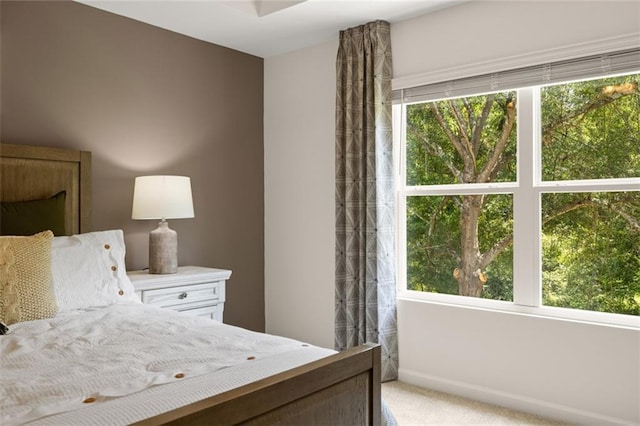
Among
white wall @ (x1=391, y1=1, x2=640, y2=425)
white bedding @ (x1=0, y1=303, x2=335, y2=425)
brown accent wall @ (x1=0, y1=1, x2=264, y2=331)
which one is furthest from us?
brown accent wall @ (x1=0, y1=1, x2=264, y2=331)

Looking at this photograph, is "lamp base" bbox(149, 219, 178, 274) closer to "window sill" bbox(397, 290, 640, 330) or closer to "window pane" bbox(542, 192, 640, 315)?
"window sill" bbox(397, 290, 640, 330)

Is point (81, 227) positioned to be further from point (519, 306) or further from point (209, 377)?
point (519, 306)

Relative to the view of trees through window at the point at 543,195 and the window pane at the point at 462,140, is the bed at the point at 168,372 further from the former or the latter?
the window pane at the point at 462,140

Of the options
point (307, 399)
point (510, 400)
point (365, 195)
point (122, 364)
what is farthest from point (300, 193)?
point (307, 399)

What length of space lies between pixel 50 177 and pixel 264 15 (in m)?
1.69

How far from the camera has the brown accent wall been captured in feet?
9.66

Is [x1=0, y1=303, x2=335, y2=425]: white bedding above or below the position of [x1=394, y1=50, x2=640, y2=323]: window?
below

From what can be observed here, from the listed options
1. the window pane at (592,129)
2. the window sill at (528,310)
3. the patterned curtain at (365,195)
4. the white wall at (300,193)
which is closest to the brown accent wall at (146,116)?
the white wall at (300,193)

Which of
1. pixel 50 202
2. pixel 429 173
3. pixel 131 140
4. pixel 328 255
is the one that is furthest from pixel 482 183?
pixel 50 202

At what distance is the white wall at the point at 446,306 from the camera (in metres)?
2.65

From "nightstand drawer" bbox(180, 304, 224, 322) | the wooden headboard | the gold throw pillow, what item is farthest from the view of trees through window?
the gold throw pillow

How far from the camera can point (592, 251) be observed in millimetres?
2779

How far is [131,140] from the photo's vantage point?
11.3 feet

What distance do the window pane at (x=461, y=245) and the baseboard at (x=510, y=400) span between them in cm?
56
